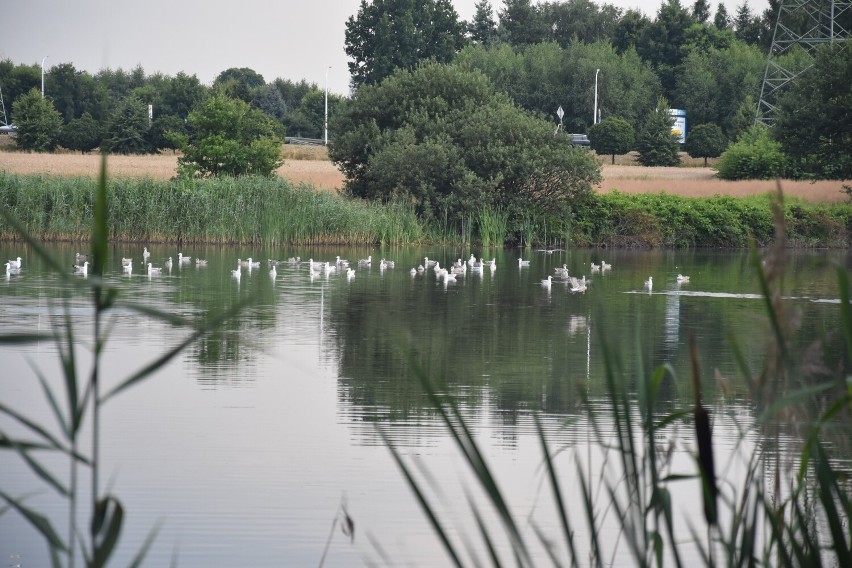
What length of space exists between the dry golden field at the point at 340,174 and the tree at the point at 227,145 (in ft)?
5.53

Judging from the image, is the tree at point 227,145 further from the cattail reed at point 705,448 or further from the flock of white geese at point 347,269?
the cattail reed at point 705,448

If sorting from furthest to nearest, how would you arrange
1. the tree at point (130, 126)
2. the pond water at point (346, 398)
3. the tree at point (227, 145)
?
the tree at point (130, 126), the tree at point (227, 145), the pond water at point (346, 398)

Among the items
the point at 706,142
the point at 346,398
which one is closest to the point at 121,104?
the point at 706,142

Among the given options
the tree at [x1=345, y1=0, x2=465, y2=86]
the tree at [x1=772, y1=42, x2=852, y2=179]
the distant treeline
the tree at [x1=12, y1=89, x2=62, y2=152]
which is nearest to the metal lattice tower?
the distant treeline

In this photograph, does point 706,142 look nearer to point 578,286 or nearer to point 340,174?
point 340,174

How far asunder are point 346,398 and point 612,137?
190 ft

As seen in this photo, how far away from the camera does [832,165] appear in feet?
154

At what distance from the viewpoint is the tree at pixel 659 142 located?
62812 millimetres

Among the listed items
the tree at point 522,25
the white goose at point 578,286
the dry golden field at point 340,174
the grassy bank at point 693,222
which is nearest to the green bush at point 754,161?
the dry golden field at point 340,174

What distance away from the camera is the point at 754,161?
50125 mm

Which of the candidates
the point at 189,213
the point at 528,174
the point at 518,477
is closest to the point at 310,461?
the point at 518,477

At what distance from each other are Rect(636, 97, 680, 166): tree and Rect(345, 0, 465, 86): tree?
1890 cm

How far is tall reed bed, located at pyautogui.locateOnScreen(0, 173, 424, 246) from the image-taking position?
95.8ft

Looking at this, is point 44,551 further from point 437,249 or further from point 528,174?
point 528,174
